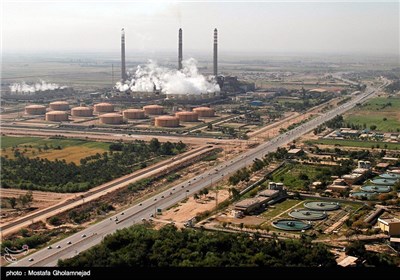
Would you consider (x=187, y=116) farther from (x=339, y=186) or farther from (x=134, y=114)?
(x=339, y=186)

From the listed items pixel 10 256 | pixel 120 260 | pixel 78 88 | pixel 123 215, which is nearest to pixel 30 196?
pixel 123 215

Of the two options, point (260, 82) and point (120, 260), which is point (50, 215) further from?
point (260, 82)

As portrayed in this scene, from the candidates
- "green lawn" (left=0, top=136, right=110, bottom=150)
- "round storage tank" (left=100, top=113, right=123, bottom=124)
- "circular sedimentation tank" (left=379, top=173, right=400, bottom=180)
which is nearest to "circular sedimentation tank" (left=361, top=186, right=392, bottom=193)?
"circular sedimentation tank" (left=379, top=173, right=400, bottom=180)

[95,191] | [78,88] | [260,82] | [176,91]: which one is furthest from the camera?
[260,82]

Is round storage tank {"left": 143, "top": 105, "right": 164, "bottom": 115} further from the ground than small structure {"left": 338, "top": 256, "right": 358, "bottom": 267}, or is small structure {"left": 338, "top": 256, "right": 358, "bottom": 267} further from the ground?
round storage tank {"left": 143, "top": 105, "right": 164, "bottom": 115}

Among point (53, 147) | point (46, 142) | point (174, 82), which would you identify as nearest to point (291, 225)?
point (53, 147)

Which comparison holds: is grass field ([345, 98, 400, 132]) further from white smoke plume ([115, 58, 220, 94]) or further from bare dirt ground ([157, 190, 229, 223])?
bare dirt ground ([157, 190, 229, 223])

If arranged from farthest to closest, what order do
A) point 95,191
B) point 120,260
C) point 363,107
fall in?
point 363,107 → point 95,191 → point 120,260
